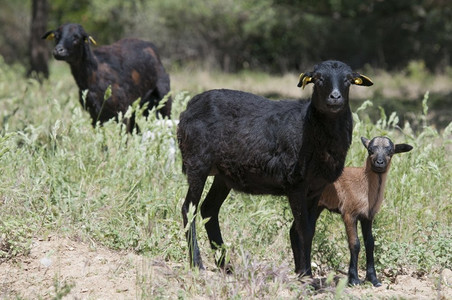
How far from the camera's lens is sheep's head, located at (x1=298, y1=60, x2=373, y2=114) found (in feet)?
18.7

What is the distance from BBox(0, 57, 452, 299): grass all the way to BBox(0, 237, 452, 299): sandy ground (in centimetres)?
12

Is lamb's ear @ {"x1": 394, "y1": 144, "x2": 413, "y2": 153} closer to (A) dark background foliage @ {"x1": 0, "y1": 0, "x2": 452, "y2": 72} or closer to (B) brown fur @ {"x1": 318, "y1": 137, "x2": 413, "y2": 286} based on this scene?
(B) brown fur @ {"x1": 318, "y1": 137, "x2": 413, "y2": 286}

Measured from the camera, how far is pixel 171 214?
7.05 meters

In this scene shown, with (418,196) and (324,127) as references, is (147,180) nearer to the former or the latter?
(324,127)

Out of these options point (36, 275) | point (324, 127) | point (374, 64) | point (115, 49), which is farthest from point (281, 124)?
point (374, 64)

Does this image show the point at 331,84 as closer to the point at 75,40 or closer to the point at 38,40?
the point at 75,40

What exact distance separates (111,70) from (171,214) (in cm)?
393

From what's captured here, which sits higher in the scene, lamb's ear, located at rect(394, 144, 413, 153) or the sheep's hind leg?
lamb's ear, located at rect(394, 144, 413, 153)

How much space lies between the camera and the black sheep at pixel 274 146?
597 centimetres

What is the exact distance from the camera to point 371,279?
20.6 feet

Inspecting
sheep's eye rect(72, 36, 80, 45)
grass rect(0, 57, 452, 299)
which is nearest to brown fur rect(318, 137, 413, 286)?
grass rect(0, 57, 452, 299)

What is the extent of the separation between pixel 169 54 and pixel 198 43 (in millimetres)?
1055

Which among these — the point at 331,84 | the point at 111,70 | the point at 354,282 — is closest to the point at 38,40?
the point at 111,70

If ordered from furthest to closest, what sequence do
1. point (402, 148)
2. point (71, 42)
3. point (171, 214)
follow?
point (71, 42) < point (171, 214) < point (402, 148)
